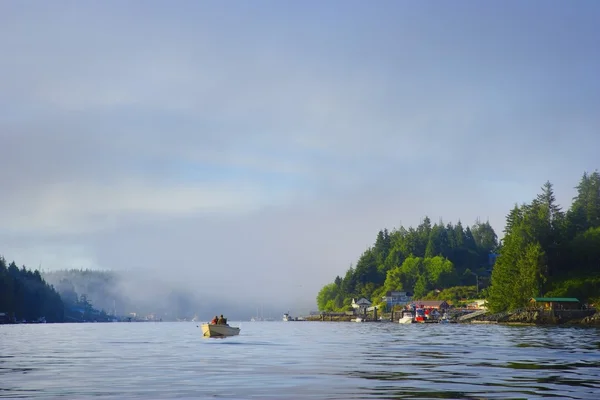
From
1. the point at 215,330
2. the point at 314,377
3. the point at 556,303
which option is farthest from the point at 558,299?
the point at 314,377

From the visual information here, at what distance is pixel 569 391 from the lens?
28.7m

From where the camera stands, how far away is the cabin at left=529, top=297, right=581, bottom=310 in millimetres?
172725

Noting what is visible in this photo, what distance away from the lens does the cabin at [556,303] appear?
172725 millimetres

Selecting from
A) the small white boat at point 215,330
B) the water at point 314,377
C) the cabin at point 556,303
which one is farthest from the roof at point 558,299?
the water at point 314,377

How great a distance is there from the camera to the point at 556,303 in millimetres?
173875

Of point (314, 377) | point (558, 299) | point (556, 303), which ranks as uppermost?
point (558, 299)

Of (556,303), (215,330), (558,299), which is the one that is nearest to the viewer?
(215,330)

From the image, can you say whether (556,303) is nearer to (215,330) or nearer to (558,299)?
(558,299)

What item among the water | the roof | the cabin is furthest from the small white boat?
the roof

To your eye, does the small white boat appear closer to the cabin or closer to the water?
the water

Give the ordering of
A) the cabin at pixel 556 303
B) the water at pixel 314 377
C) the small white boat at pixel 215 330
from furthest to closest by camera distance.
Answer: the cabin at pixel 556 303 < the small white boat at pixel 215 330 < the water at pixel 314 377

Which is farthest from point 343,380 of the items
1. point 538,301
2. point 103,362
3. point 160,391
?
point 538,301

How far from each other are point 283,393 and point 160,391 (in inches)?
224

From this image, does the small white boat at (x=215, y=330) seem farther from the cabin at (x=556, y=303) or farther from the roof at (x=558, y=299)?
the roof at (x=558, y=299)
